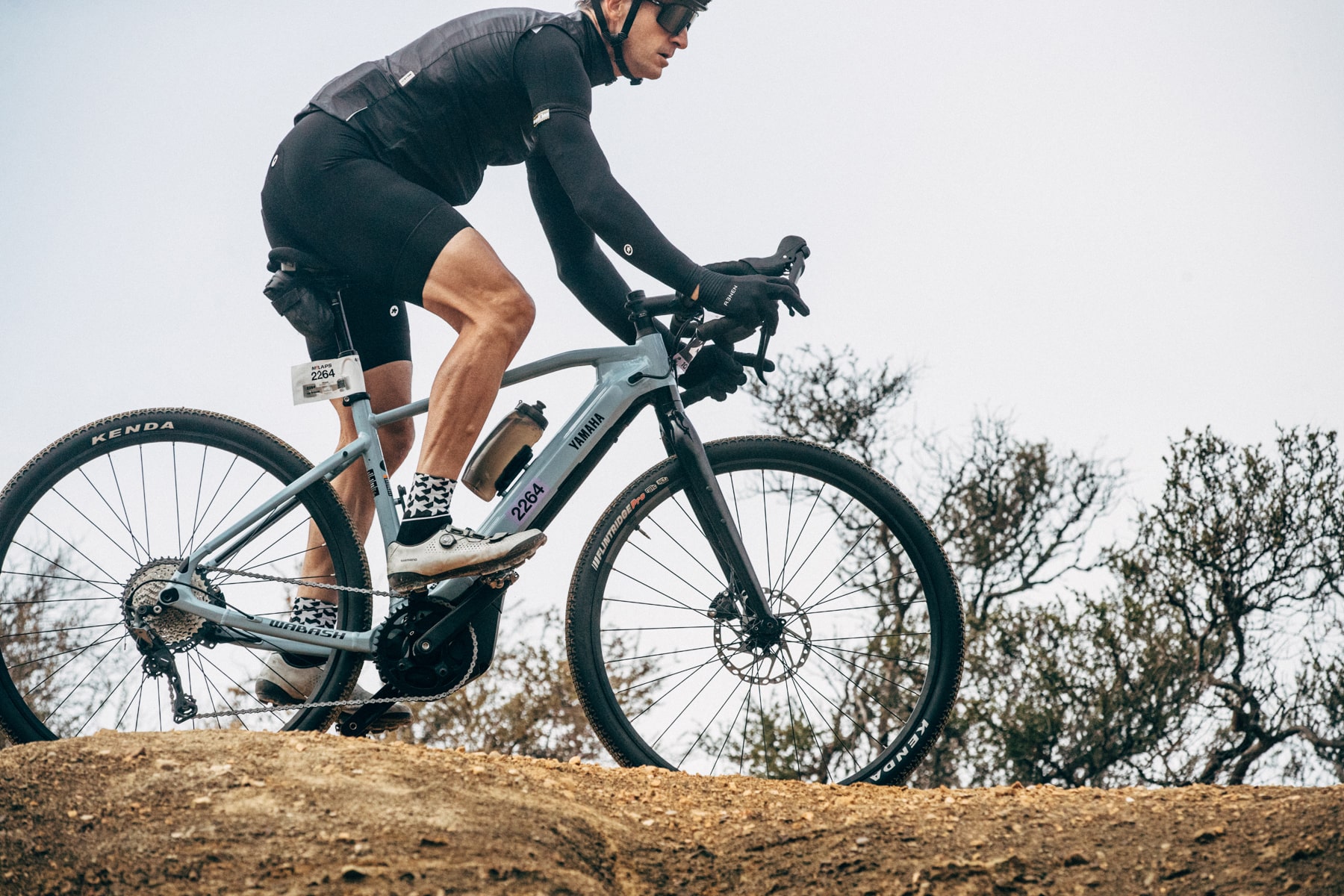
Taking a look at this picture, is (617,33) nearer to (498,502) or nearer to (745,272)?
(745,272)

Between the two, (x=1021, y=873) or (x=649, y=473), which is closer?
(x=1021, y=873)

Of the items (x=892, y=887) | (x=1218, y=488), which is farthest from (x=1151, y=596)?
(x=892, y=887)

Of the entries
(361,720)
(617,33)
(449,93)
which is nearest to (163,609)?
(361,720)

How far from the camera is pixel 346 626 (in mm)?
3561

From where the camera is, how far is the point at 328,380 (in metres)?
3.59

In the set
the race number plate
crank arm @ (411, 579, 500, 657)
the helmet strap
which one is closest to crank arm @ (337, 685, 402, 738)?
crank arm @ (411, 579, 500, 657)

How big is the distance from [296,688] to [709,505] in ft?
4.79

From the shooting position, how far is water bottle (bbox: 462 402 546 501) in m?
Result: 3.47

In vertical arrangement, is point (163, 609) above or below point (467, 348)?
below

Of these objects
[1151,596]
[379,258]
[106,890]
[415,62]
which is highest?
[1151,596]

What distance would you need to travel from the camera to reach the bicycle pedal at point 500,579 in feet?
10.9

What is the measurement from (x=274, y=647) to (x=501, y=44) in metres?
2.03

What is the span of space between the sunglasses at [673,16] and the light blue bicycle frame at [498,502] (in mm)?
1021

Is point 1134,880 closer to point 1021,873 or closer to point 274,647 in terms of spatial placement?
point 1021,873
